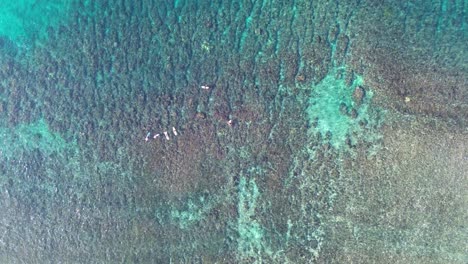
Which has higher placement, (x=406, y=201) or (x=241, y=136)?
(x=241, y=136)

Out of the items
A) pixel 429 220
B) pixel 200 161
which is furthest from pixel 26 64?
pixel 429 220

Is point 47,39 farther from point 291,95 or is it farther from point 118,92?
point 291,95

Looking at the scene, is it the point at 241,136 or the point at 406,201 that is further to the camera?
the point at 241,136
